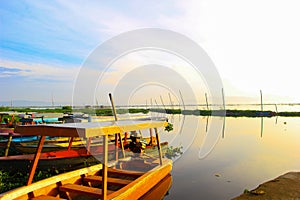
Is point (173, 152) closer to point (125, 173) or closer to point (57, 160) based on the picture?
point (125, 173)

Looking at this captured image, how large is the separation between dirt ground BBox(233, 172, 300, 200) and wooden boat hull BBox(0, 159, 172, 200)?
242cm

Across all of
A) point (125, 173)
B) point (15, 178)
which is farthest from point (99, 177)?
point (15, 178)

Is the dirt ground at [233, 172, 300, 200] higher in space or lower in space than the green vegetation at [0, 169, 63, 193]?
lower

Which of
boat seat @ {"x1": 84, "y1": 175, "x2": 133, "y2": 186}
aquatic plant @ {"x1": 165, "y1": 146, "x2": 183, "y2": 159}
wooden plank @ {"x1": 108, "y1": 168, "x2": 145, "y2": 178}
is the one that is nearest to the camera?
boat seat @ {"x1": 84, "y1": 175, "x2": 133, "y2": 186}

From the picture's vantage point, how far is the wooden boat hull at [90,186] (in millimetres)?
5223

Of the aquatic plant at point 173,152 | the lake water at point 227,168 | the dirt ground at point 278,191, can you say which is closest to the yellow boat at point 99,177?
the lake water at point 227,168

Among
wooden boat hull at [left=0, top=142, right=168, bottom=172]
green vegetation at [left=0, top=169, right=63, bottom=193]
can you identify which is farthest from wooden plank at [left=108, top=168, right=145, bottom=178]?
green vegetation at [left=0, top=169, right=63, bottom=193]

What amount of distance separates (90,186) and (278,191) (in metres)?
5.37

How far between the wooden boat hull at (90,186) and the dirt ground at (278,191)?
7.94ft

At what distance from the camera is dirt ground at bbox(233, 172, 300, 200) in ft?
23.0

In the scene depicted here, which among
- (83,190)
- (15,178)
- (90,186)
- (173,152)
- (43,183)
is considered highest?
(43,183)

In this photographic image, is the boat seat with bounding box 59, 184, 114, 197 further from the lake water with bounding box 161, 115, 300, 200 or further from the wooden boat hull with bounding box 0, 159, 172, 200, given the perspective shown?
the lake water with bounding box 161, 115, 300, 200

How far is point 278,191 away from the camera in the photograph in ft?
24.6

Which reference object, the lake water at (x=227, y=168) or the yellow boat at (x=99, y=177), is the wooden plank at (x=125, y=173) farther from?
the lake water at (x=227, y=168)
